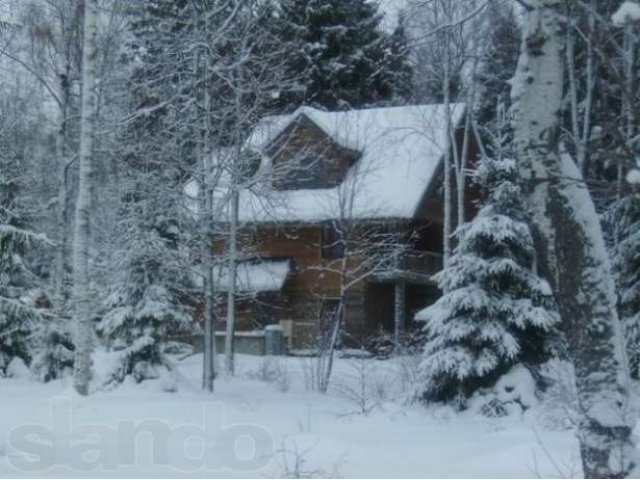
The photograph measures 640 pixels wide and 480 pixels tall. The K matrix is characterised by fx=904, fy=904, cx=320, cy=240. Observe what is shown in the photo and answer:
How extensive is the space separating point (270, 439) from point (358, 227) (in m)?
18.1

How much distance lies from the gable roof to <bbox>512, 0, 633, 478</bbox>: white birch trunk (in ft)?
58.3

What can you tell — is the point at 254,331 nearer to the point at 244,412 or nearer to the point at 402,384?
the point at 402,384

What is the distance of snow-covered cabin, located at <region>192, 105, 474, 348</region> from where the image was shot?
27.0 m

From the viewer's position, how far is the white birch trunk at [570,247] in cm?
666

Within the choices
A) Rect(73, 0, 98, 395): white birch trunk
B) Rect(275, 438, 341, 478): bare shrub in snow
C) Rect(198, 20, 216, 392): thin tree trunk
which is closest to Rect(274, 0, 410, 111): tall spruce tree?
Rect(198, 20, 216, 392): thin tree trunk

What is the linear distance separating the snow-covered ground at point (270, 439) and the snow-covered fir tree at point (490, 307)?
0.65 metres

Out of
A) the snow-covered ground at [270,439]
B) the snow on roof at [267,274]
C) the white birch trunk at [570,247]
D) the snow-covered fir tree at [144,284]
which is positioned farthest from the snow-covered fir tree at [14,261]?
the white birch trunk at [570,247]

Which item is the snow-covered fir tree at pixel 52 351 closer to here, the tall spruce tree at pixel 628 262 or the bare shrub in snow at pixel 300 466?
the tall spruce tree at pixel 628 262

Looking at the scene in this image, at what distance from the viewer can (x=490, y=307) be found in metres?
14.2

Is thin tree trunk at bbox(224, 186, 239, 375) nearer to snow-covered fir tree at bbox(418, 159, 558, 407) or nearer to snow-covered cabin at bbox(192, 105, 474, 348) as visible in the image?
snow-covered cabin at bbox(192, 105, 474, 348)

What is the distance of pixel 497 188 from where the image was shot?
48.3ft

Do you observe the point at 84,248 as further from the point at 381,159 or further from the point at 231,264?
the point at 381,159

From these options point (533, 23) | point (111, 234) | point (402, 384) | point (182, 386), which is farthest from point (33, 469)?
point (111, 234)

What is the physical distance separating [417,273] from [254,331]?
19.6 ft
